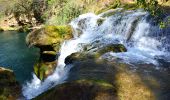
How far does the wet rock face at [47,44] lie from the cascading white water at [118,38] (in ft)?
1.56

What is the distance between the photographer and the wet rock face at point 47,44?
21.4 metres

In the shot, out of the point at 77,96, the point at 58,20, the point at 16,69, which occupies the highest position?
the point at 77,96

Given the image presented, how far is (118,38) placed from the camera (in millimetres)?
22562

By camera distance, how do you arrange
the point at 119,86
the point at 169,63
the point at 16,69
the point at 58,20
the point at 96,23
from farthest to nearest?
1. the point at 58,20
2. the point at 16,69
3. the point at 96,23
4. the point at 169,63
5. the point at 119,86

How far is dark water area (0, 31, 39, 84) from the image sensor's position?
27359 millimetres

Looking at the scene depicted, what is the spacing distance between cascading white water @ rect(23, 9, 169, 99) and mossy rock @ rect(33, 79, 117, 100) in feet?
16.3

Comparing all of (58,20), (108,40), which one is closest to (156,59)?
(108,40)

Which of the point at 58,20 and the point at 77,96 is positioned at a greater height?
the point at 77,96

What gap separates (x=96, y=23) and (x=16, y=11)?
126ft

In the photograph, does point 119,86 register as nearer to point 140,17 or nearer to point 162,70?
point 162,70

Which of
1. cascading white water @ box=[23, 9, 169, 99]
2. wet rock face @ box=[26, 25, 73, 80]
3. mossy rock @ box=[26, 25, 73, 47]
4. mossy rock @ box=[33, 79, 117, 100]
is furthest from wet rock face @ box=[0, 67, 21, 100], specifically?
mossy rock @ box=[26, 25, 73, 47]

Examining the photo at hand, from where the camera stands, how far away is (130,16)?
24094mm

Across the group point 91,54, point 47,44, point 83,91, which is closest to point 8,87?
point 91,54

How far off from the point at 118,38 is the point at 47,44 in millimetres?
4951
